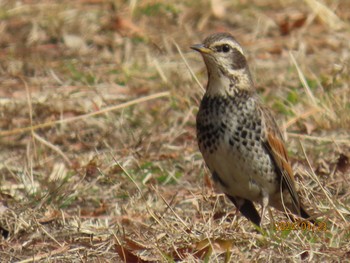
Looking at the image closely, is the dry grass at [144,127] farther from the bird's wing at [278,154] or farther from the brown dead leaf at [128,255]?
the bird's wing at [278,154]

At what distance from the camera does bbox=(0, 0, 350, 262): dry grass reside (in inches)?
232

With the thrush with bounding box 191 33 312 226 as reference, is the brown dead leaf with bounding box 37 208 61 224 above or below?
below

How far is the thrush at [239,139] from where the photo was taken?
6184 millimetres

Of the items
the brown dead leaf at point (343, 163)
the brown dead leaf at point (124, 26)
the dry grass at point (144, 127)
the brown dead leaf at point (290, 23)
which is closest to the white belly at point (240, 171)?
the dry grass at point (144, 127)

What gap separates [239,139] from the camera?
6.16 meters

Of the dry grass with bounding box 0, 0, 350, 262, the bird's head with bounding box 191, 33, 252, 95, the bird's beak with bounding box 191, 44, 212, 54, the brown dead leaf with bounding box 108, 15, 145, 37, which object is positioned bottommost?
the brown dead leaf with bounding box 108, 15, 145, 37

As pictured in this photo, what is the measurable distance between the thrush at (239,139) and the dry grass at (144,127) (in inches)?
5.9

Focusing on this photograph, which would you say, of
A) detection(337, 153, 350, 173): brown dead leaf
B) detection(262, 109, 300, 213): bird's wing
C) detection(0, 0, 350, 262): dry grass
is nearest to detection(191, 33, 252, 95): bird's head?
detection(262, 109, 300, 213): bird's wing

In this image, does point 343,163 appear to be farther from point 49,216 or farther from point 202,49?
point 49,216

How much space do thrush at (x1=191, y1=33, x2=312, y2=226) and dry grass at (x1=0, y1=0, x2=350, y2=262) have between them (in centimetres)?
15

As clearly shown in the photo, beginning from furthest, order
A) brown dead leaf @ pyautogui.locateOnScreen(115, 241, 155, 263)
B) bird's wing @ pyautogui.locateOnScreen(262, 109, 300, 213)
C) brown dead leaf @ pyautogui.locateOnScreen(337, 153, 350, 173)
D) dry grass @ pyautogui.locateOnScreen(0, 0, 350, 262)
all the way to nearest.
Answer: brown dead leaf @ pyautogui.locateOnScreen(337, 153, 350, 173)
bird's wing @ pyautogui.locateOnScreen(262, 109, 300, 213)
dry grass @ pyautogui.locateOnScreen(0, 0, 350, 262)
brown dead leaf @ pyautogui.locateOnScreen(115, 241, 155, 263)

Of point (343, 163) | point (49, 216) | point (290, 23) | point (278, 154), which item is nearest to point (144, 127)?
point (343, 163)

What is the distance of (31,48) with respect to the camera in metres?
10.6

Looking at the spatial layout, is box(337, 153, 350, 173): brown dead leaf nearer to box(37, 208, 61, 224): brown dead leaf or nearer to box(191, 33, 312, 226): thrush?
box(191, 33, 312, 226): thrush
